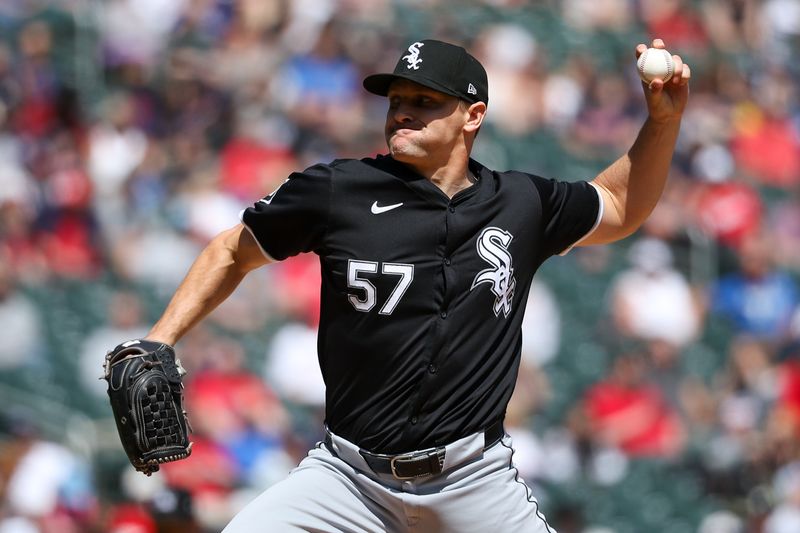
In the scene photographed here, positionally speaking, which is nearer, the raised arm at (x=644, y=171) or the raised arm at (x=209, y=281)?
the raised arm at (x=209, y=281)

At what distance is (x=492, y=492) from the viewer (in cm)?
355

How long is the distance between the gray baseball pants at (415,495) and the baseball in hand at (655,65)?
4.06ft

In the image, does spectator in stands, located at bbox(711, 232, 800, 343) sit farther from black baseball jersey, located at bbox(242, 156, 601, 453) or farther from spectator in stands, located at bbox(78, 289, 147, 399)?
black baseball jersey, located at bbox(242, 156, 601, 453)

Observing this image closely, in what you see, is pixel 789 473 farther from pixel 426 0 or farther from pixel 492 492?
pixel 492 492

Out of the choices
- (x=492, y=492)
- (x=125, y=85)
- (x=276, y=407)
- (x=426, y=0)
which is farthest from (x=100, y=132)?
(x=492, y=492)


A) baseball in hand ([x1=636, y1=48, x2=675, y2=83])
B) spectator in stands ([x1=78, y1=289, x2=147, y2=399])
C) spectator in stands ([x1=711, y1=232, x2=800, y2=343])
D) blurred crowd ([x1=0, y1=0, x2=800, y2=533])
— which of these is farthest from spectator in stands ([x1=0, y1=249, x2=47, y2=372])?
spectator in stands ([x1=711, y1=232, x2=800, y2=343])

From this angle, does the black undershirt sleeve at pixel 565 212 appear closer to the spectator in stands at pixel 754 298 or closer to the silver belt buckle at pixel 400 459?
the silver belt buckle at pixel 400 459

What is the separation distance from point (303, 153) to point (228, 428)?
2.07m

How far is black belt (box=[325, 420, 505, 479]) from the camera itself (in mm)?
3451

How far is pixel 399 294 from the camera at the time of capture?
3502 millimetres

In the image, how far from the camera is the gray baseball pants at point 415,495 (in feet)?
11.3

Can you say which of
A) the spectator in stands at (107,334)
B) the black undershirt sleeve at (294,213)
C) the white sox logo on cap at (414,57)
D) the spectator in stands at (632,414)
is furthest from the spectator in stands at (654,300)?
the black undershirt sleeve at (294,213)

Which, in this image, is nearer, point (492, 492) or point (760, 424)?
point (492, 492)

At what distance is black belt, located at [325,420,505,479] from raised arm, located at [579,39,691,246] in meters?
0.91
